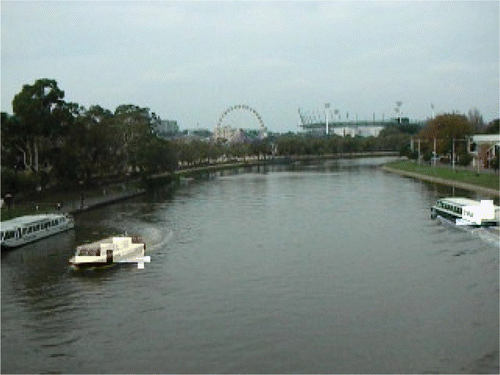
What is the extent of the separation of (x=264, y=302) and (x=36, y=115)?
2447 centimetres

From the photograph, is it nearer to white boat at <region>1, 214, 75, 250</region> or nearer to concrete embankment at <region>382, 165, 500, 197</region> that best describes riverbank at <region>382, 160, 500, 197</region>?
concrete embankment at <region>382, 165, 500, 197</region>

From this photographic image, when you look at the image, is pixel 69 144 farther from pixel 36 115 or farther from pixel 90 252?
pixel 90 252

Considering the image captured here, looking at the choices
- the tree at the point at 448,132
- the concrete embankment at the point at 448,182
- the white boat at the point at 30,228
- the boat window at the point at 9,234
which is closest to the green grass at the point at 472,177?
the concrete embankment at the point at 448,182

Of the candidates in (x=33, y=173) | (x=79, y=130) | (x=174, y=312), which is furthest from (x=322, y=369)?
(x=79, y=130)

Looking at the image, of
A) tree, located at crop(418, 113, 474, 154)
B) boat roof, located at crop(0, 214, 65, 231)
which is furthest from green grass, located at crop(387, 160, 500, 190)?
boat roof, located at crop(0, 214, 65, 231)

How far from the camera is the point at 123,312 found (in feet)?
49.5

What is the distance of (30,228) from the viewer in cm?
2498

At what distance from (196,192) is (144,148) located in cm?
557

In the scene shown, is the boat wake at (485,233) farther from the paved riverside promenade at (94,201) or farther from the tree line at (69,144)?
the tree line at (69,144)

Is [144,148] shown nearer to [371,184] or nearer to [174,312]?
[371,184]

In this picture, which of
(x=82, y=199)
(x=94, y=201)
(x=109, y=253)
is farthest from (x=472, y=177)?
(x=109, y=253)

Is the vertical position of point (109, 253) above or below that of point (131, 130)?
below

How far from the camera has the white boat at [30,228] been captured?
23469 millimetres

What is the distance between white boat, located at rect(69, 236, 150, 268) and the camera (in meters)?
19.7
